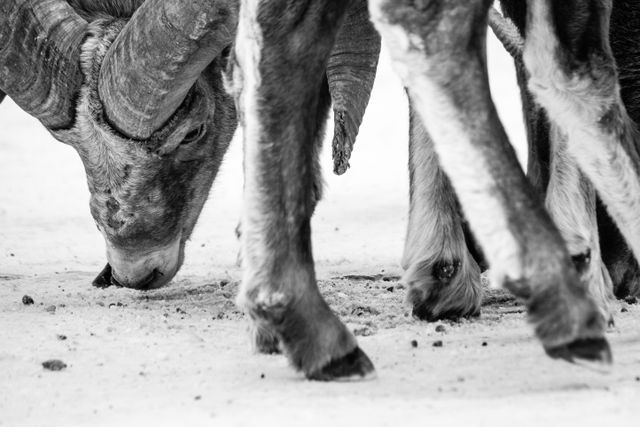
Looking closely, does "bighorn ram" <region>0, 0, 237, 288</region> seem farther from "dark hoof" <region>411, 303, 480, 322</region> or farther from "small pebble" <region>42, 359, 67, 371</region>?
"small pebble" <region>42, 359, 67, 371</region>

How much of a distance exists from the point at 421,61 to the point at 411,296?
1.83 metres

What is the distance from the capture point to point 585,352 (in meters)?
3.59

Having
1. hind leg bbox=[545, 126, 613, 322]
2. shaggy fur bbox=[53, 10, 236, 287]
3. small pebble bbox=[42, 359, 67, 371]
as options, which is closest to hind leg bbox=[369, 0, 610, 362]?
hind leg bbox=[545, 126, 613, 322]

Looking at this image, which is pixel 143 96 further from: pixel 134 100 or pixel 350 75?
pixel 350 75

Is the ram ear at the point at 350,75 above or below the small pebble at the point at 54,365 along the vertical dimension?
above

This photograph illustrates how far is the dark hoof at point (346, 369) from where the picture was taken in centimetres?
395

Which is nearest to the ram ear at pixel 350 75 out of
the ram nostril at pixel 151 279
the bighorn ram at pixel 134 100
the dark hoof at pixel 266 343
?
the bighorn ram at pixel 134 100

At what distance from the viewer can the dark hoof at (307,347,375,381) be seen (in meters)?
3.95

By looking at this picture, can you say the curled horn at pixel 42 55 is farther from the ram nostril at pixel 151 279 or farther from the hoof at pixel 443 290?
the hoof at pixel 443 290

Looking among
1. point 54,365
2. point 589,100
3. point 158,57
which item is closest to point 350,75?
point 158,57

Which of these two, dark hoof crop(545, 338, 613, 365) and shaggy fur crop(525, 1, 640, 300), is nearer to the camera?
dark hoof crop(545, 338, 613, 365)

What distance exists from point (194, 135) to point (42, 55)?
86cm

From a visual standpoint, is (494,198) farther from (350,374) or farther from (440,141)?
(350,374)

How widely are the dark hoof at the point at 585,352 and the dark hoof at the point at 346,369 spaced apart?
65 centimetres
